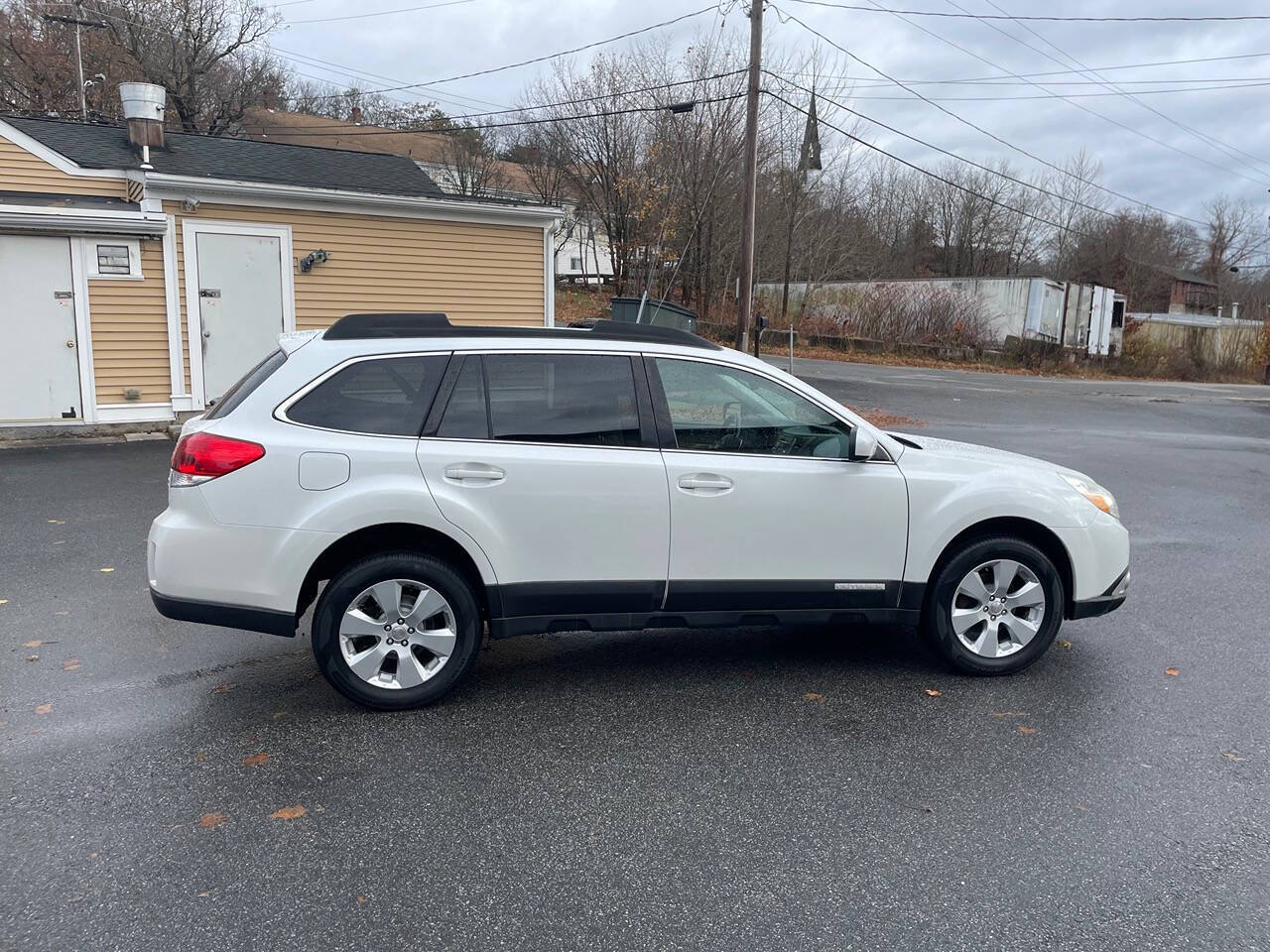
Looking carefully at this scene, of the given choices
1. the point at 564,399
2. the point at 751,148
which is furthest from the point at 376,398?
the point at 751,148

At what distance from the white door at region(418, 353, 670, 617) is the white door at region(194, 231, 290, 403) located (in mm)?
9890

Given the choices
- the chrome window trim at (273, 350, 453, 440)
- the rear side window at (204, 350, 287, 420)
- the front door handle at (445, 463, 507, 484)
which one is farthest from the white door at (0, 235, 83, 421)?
the front door handle at (445, 463, 507, 484)

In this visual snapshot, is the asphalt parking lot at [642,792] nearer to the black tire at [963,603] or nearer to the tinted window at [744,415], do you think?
the black tire at [963,603]

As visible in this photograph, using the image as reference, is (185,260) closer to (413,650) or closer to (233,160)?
(233,160)

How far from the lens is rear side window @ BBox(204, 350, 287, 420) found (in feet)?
14.0

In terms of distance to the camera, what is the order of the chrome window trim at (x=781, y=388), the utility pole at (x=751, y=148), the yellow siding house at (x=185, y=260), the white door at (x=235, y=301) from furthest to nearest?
1. the utility pole at (x=751, y=148)
2. the white door at (x=235, y=301)
3. the yellow siding house at (x=185, y=260)
4. the chrome window trim at (x=781, y=388)

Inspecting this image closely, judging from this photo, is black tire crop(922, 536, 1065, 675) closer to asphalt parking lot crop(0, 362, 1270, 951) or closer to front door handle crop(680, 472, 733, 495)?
asphalt parking lot crop(0, 362, 1270, 951)

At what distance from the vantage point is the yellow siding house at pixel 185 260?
11.9 m

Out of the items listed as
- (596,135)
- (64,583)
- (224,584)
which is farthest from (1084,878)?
(596,135)

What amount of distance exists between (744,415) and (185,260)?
10.6 meters

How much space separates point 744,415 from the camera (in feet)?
15.2

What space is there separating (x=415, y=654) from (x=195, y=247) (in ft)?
34.1

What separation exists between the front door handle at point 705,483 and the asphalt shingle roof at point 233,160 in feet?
34.5

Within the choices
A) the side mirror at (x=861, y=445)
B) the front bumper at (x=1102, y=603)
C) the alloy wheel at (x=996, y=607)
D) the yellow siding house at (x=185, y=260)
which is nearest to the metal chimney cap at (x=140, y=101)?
the yellow siding house at (x=185, y=260)
